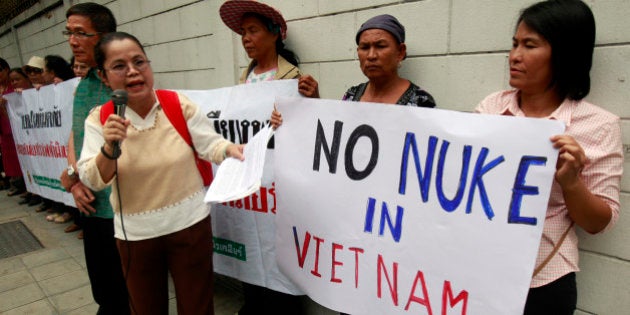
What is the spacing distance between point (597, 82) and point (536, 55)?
0.49 metres

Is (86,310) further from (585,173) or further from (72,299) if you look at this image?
(585,173)

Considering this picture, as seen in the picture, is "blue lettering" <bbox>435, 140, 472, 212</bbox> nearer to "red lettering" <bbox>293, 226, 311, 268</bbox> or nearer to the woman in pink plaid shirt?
the woman in pink plaid shirt

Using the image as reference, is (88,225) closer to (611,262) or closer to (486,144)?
(486,144)

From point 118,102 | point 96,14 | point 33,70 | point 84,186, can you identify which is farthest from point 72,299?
point 33,70

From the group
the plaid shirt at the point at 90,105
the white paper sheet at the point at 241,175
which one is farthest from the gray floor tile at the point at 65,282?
the white paper sheet at the point at 241,175

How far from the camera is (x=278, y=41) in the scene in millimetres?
2496

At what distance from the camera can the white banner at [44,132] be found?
3896mm

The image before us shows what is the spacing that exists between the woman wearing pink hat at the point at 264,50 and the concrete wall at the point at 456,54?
23 centimetres

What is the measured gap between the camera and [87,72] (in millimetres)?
2227

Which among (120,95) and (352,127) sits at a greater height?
(120,95)

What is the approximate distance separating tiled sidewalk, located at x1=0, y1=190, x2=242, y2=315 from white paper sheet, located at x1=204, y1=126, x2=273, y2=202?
A: 5.70 feet

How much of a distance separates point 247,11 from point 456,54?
4.30ft

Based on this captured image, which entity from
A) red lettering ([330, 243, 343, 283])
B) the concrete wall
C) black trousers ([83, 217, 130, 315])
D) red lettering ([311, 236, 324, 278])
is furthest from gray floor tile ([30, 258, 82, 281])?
red lettering ([330, 243, 343, 283])

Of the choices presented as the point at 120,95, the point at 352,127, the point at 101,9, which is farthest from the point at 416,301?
the point at 101,9
